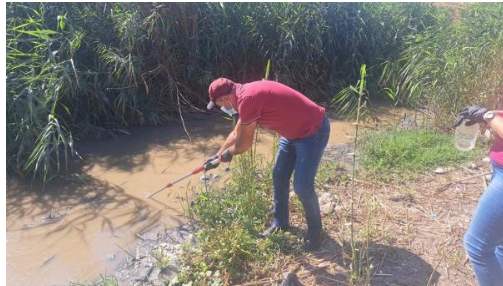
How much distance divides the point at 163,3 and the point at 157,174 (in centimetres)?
232

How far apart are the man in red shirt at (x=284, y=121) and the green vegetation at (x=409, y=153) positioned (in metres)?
1.57

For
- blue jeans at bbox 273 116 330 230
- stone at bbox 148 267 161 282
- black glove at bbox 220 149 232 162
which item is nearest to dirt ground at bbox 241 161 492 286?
blue jeans at bbox 273 116 330 230

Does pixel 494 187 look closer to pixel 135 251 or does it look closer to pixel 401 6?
pixel 135 251

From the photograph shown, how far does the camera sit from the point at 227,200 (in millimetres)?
3594

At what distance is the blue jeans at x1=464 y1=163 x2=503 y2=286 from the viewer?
1.95 metres


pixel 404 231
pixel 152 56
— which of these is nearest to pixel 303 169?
pixel 404 231

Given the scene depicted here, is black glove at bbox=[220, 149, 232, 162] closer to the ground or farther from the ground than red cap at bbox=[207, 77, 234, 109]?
closer to the ground

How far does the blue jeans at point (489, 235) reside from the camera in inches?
76.9

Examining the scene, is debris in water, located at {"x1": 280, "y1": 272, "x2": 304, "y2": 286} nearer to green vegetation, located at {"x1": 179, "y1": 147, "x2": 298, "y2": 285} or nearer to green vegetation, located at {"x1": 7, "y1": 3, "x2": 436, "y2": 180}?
green vegetation, located at {"x1": 179, "y1": 147, "x2": 298, "y2": 285}

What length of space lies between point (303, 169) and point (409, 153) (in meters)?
→ 2.17

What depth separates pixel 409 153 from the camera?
4594 millimetres

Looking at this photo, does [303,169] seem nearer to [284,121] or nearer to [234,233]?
[284,121]

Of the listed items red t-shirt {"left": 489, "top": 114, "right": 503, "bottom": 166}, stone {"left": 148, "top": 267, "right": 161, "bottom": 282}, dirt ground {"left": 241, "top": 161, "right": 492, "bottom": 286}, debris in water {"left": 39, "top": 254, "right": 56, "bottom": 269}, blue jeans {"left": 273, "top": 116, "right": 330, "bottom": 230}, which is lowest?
debris in water {"left": 39, "top": 254, "right": 56, "bottom": 269}

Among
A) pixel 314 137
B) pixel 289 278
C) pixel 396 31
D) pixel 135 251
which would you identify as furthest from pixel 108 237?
pixel 396 31
